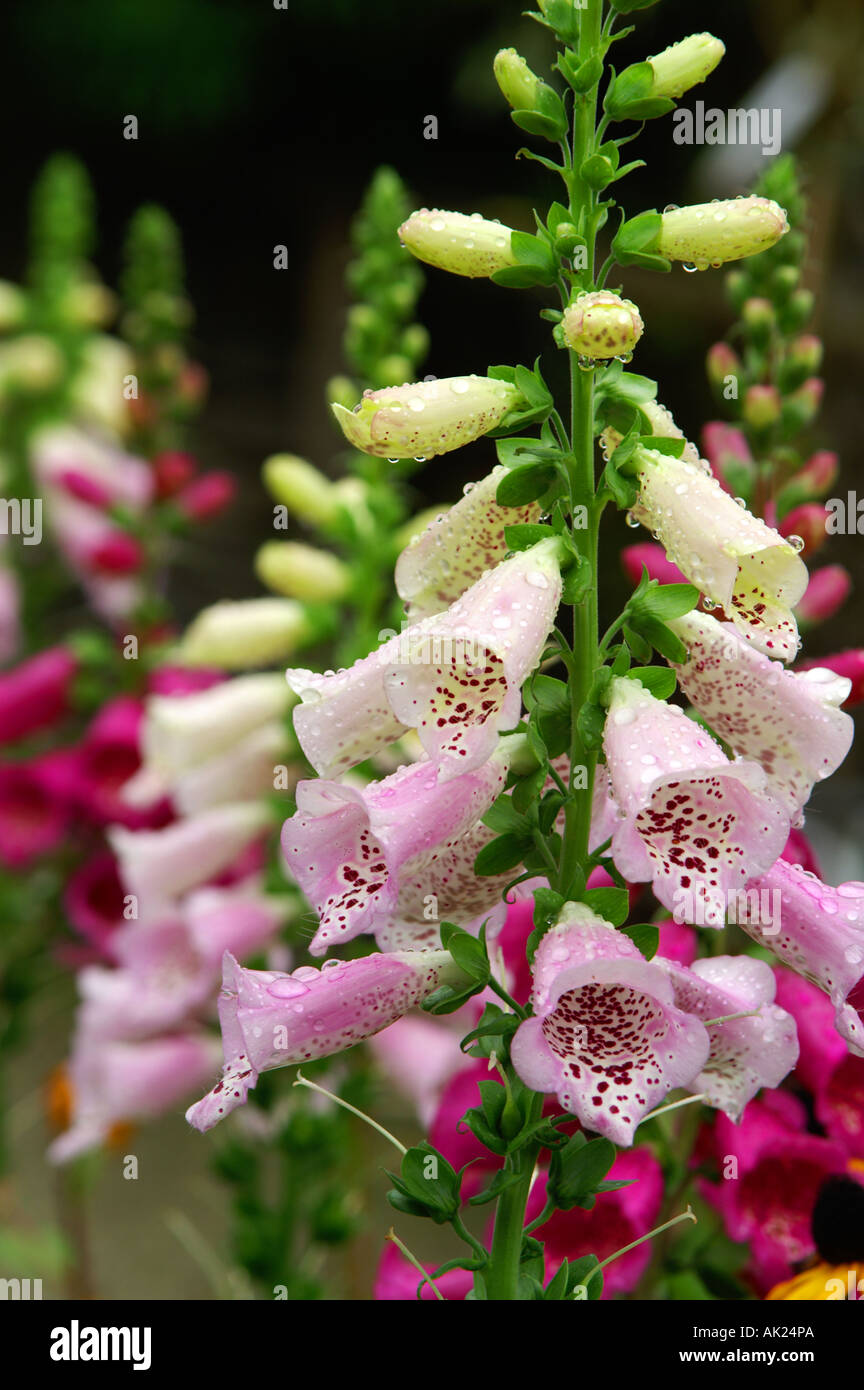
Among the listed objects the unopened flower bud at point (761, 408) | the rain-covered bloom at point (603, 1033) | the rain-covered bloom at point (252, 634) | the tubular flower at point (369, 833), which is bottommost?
the rain-covered bloom at point (603, 1033)

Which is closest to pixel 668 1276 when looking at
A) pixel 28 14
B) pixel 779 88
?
pixel 779 88

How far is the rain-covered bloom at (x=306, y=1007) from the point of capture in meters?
0.40

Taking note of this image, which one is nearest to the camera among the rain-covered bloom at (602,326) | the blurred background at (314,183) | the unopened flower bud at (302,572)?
the rain-covered bloom at (602,326)

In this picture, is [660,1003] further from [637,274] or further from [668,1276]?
[637,274]

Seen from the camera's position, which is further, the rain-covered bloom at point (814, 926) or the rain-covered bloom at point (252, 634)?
the rain-covered bloom at point (252, 634)

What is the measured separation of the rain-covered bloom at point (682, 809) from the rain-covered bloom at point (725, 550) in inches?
1.4

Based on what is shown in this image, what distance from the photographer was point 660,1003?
369 millimetres

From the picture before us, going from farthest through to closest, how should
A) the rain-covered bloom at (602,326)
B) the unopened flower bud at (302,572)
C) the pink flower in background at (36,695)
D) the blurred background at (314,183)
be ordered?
the blurred background at (314,183) → the pink flower in background at (36,695) → the unopened flower bud at (302,572) → the rain-covered bloom at (602,326)

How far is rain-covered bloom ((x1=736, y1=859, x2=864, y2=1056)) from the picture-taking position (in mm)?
400

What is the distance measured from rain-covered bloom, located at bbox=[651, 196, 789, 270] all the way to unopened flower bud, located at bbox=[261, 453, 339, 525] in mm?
429

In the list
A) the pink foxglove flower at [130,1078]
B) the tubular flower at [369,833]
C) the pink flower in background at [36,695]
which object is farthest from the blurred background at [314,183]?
the tubular flower at [369,833]

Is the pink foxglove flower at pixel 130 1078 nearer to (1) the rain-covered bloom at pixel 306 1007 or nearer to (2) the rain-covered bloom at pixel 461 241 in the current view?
(1) the rain-covered bloom at pixel 306 1007

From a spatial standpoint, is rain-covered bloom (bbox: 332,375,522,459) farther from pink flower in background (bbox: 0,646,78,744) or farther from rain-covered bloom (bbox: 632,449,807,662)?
pink flower in background (bbox: 0,646,78,744)

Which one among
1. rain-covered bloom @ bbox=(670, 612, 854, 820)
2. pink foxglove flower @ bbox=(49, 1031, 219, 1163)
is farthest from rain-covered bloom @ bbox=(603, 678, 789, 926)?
pink foxglove flower @ bbox=(49, 1031, 219, 1163)
